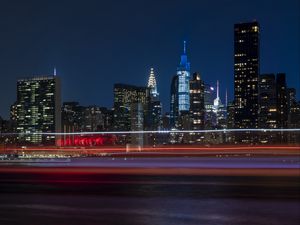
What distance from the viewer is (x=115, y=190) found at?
53.3 ft

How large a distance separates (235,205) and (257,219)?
1958 millimetres

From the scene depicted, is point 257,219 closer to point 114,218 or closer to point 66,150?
point 114,218

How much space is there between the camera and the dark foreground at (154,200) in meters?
10.8

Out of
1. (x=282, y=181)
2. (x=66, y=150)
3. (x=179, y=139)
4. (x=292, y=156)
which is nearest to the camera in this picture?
(x=282, y=181)

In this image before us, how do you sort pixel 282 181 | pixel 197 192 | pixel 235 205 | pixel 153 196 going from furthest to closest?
1. pixel 282 181
2. pixel 197 192
3. pixel 153 196
4. pixel 235 205

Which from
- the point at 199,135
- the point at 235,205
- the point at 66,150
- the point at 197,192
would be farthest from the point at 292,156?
the point at 235,205

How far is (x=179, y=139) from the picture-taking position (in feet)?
136

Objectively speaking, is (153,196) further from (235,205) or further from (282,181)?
(282,181)

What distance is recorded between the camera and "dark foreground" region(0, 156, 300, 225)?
427 inches

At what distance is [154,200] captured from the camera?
13766 mm

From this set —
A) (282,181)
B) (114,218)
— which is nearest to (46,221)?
(114,218)

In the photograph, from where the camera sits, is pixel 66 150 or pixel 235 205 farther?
pixel 66 150

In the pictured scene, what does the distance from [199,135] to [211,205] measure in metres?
27.7

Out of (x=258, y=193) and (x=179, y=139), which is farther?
(x=179, y=139)
